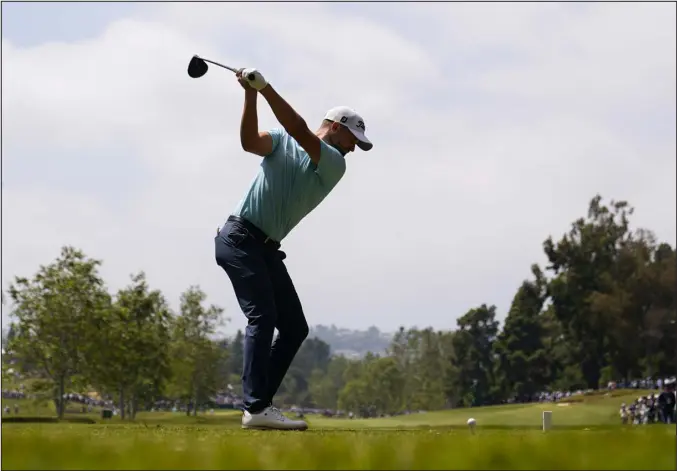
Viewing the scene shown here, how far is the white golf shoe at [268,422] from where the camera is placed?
339 inches

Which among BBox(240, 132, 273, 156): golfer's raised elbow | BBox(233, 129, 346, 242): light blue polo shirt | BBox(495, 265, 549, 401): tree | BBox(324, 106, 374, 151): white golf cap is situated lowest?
BBox(233, 129, 346, 242): light blue polo shirt

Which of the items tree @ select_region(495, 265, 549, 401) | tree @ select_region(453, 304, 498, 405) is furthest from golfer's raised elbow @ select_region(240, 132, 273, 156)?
tree @ select_region(453, 304, 498, 405)

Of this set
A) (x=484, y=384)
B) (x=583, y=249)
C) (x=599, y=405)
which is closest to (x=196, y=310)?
(x=599, y=405)

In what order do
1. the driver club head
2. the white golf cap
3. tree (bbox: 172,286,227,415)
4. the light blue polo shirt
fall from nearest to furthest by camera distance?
the light blue polo shirt < the white golf cap < the driver club head < tree (bbox: 172,286,227,415)

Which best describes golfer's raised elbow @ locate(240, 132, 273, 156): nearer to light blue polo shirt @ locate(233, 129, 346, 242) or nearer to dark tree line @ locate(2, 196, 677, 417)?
light blue polo shirt @ locate(233, 129, 346, 242)

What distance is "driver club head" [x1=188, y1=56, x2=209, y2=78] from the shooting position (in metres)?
10.1

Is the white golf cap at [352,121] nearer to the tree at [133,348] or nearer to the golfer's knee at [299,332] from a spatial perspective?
the golfer's knee at [299,332]

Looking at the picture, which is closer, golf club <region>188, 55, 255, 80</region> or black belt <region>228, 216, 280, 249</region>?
black belt <region>228, 216, 280, 249</region>

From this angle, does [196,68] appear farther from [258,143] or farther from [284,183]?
[284,183]

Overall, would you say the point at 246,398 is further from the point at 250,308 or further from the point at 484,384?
the point at 484,384

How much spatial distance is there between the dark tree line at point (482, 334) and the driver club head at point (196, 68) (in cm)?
4382

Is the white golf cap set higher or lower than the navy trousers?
higher

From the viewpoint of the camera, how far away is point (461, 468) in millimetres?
3812

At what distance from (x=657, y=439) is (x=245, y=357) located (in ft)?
15.6
